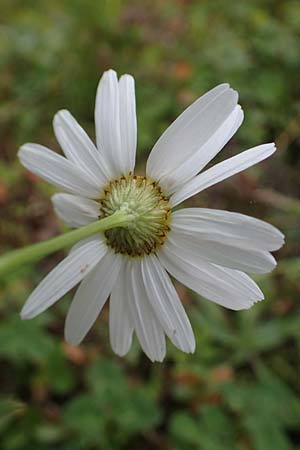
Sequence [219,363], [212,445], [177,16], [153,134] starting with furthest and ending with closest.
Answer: [177,16] → [153,134] → [219,363] → [212,445]

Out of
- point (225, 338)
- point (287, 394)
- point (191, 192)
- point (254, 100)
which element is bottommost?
point (287, 394)

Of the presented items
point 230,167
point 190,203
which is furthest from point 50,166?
point 190,203

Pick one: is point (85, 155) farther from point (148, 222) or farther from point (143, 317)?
point (143, 317)

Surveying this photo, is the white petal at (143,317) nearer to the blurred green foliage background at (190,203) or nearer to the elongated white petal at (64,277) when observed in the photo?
the elongated white petal at (64,277)

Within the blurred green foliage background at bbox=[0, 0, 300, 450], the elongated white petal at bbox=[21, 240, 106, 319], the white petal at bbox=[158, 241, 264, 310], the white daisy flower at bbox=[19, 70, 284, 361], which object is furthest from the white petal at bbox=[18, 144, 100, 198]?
the blurred green foliage background at bbox=[0, 0, 300, 450]

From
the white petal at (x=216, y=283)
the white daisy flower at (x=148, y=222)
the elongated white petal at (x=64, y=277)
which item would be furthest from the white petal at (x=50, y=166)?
the white petal at (x=216, y=283)

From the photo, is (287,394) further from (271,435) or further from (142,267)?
(142,267)

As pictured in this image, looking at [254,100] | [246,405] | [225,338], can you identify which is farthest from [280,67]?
[246,405]
